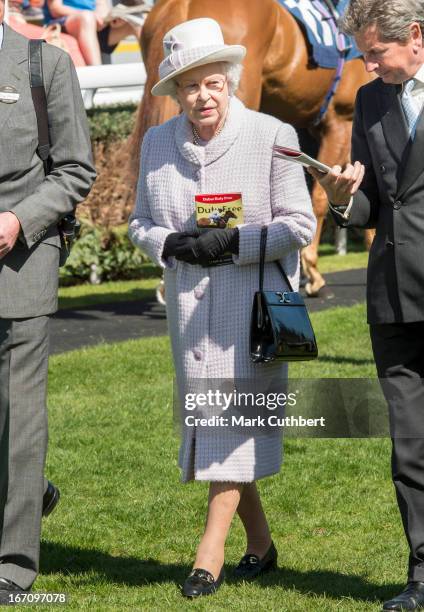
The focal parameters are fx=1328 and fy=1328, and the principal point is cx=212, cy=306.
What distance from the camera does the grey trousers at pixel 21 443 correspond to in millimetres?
4605

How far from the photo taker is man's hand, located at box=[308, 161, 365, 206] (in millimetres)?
4234

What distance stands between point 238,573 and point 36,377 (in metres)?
1.11

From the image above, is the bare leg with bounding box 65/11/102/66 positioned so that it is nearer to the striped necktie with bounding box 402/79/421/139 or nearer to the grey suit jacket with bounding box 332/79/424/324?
the grey suit jacket with bounding box 332/79/424/324

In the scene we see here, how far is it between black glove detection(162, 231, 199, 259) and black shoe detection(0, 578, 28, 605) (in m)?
1.28

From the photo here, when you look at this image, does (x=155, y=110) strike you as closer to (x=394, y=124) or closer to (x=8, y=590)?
(x=394, y=124)

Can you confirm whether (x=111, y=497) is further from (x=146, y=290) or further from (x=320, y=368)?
(x=146, y=290)

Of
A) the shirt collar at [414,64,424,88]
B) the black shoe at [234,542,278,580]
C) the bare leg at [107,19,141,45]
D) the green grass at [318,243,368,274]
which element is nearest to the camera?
the shirt collar at [414,64,424,88]

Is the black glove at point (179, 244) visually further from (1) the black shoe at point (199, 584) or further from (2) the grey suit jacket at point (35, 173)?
(1) the black shoe at point (199, 584)

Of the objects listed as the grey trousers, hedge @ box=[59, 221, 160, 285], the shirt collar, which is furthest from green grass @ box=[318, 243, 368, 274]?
→ the shirt collar

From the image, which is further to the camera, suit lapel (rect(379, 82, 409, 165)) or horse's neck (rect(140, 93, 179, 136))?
horse's neck (rect(140, 93, 179, 136))

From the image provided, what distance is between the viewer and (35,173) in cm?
462

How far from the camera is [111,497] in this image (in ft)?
20.9

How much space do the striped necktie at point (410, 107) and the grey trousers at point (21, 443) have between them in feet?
4.70

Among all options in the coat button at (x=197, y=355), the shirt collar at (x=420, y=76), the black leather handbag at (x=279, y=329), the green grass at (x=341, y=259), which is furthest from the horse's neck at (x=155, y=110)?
the shirt collar at (x=420, y=76)
